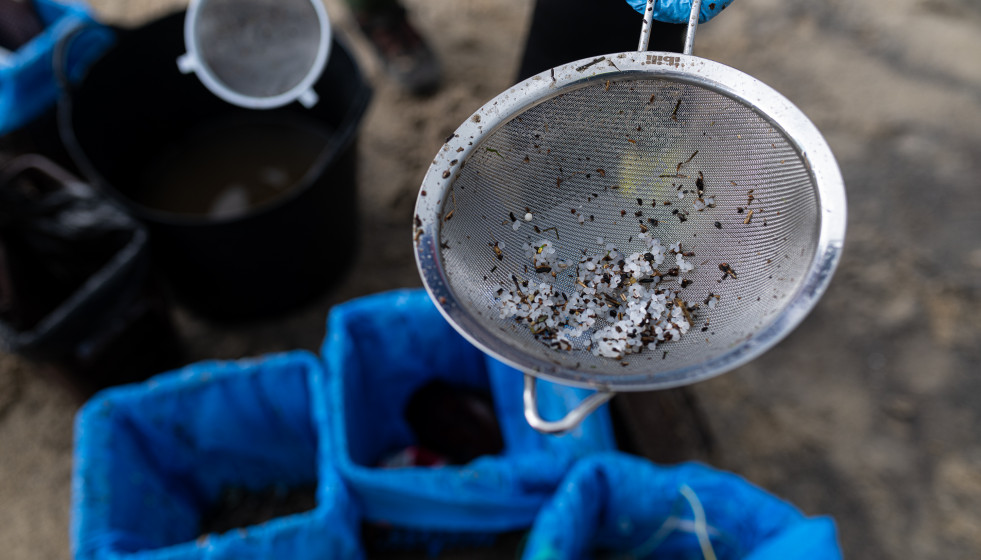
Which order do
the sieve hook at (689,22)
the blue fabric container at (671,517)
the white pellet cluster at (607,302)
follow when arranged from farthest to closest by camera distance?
1. the blue fabric container at (671,517)
2. the white pellet cluster at (607,302)
3. the sieve hook at (689,22)

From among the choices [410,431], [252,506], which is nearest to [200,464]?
[252,506]

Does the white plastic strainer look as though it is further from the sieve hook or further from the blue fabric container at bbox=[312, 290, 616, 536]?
the sieve hook

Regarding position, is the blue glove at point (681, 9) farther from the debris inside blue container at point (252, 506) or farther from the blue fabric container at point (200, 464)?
the debris inside blue container at point (252, 506)

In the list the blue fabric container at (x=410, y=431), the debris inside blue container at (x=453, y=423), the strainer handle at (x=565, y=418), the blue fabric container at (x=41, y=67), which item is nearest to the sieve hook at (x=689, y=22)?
the strainer handle at (x=565, y=418)

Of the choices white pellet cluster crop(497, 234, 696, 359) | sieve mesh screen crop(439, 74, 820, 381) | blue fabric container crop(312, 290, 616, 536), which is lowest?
blue fabric container crop(312, 290, 616, 536)

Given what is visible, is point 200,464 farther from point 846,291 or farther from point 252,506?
point 846,291

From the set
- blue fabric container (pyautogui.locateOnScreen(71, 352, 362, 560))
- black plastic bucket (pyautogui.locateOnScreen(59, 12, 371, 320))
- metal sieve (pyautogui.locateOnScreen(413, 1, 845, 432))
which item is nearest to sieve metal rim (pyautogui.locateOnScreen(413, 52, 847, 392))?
metal sieve (pyautogui.locateOnScreen(413, 1, 845, 432))
